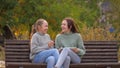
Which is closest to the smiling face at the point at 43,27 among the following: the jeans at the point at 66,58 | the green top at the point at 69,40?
the green top at the point at 69,40

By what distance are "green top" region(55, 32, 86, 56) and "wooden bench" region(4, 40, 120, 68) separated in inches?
14.6

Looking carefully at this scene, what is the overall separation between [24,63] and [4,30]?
9.83 m

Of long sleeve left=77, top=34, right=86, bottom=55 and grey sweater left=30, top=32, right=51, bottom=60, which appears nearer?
grey sweater left=30, top=32, right=51, bottom=60

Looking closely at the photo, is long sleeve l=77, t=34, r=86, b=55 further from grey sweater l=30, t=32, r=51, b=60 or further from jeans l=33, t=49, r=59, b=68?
grey sweater l=30, t=32, r=51, b=60

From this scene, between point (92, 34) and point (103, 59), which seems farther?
point (92, 34)

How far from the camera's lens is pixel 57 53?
825 cm

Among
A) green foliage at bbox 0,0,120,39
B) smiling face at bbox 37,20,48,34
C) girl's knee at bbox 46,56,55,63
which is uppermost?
green foliage at bbox 0,0,120,39

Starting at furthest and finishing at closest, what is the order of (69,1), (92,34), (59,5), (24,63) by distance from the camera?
(69,1)
(59,5)
(92,34)
(24,63)

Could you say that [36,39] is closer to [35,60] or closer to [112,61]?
[35,60]

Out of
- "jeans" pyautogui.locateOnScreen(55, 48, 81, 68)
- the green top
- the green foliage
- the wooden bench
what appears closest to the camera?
"jeans" pyautogui.locateOnScreen(55, 48, 81, 68)

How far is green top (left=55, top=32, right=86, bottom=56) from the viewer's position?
8531mm

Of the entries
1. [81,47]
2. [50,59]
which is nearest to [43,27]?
[50,59]

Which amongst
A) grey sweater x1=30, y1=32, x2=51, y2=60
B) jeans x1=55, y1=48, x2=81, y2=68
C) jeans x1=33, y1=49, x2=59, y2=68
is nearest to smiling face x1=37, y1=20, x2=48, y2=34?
grey sweater x1=30, y1=32, x2=51, y2=60

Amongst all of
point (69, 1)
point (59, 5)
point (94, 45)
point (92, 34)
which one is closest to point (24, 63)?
point (94, 45)
